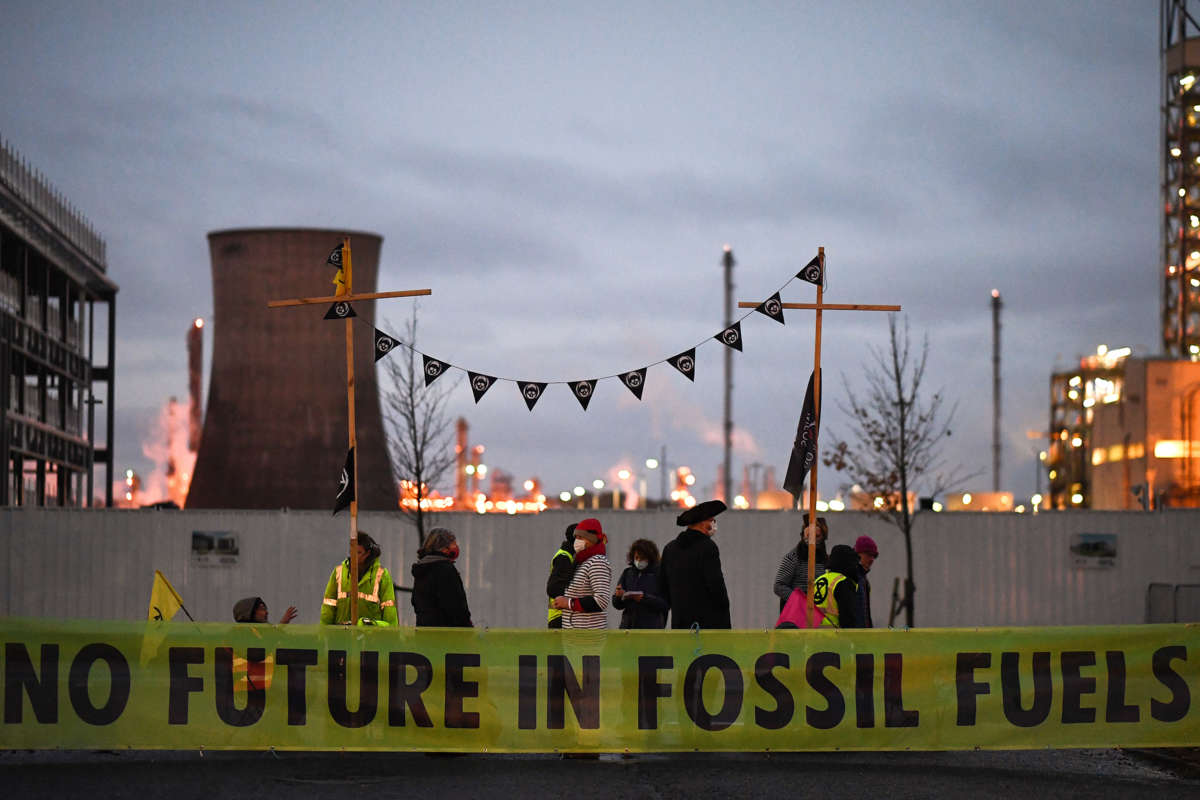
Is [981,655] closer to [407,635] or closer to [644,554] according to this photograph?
[644,554]

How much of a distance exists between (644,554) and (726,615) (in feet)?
3.24

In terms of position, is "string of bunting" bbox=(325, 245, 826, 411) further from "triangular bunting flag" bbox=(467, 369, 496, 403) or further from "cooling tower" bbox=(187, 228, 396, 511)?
"cooling tower" bbox=(187, 228, 396, 511)

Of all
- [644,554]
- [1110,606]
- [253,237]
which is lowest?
[1110,606]

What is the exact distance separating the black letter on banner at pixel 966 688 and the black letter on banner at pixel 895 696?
12.2 inches

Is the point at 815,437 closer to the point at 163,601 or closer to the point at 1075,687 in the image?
the point at 1075,687

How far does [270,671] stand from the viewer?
1004 centimetres

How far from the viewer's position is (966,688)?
33.2 ft

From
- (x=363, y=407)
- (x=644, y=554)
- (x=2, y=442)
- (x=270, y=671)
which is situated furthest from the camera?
(x=2, y=442)

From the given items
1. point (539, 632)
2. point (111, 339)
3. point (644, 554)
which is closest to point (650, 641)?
point (539, 632)

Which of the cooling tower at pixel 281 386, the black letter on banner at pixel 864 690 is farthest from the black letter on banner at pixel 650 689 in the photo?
the cooling tower at pixel 281 386

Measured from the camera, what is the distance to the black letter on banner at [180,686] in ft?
32.8

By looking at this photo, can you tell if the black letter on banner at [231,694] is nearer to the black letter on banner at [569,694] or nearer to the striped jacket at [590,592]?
the black letter on banner at [569,694]

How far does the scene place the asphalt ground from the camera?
9031 mm

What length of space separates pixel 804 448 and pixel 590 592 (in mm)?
2639
